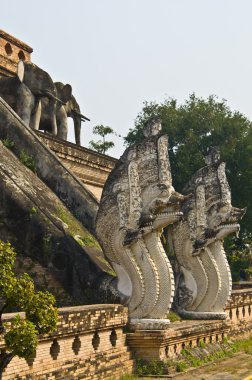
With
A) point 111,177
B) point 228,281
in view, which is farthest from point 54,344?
point 228,281

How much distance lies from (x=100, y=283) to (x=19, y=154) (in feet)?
13.3

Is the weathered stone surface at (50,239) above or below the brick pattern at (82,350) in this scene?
above

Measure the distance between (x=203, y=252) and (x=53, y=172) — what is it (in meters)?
3.08

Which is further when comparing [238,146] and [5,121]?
[238,146]

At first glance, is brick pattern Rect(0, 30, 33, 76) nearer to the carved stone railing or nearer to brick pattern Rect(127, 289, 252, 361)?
the carved stone railing

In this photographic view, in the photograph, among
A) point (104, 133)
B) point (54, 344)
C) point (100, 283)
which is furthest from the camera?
point (104, 133)

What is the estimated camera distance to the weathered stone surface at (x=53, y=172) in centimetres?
1206

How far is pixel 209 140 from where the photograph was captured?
2547cm

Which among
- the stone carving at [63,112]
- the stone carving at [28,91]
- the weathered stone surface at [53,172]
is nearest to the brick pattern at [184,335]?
the weathered stone surface at [53,172]

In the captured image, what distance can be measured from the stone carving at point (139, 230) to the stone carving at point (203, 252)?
2.64 meters

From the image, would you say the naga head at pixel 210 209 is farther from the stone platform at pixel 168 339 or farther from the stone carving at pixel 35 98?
the stone carving at pixel 35 98

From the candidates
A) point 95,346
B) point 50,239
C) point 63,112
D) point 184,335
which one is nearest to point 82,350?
point 95,346

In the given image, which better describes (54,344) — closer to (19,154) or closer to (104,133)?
(19,154)

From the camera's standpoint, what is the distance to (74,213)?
Result: 12.0 m
